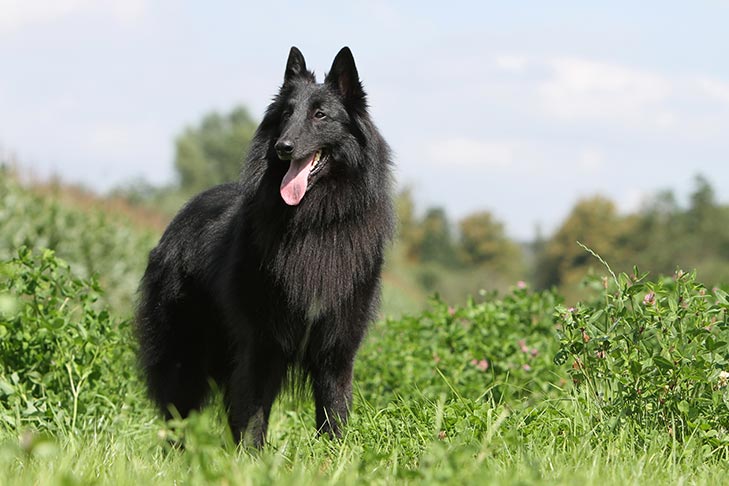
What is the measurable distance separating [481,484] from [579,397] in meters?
1.73

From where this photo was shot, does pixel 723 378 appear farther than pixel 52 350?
No

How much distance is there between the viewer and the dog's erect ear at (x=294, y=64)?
16.7ft

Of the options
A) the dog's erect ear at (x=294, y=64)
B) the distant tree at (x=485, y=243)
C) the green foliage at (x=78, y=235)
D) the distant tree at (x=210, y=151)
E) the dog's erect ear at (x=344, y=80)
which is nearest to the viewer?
the dog's erect ear at (x=344, y=80)

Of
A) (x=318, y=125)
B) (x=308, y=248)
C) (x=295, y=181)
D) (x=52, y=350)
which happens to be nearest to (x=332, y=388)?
(x=308, y=248)

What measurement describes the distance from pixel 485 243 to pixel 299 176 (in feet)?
256

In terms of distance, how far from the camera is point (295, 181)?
15.3ft

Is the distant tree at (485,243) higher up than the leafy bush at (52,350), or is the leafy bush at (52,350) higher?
the leafy bush at (52,350)

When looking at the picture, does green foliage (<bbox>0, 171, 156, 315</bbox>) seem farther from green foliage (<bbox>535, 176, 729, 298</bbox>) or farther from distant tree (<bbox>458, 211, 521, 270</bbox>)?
distant tree (<bbox>458, 211, 521, 270</bbox>)

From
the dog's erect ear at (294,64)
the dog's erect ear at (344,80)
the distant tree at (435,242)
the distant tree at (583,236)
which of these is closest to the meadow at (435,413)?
the dog's erect ear at (344,80)

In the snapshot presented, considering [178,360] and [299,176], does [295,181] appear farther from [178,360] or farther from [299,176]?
[178,360]

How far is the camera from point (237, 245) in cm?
491

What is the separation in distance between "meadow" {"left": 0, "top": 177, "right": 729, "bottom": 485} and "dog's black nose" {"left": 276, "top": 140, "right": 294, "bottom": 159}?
1421 mm

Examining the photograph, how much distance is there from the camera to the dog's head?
4594mm

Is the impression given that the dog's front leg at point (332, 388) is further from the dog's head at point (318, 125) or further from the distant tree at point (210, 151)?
the distant tree at point (210, 151)
